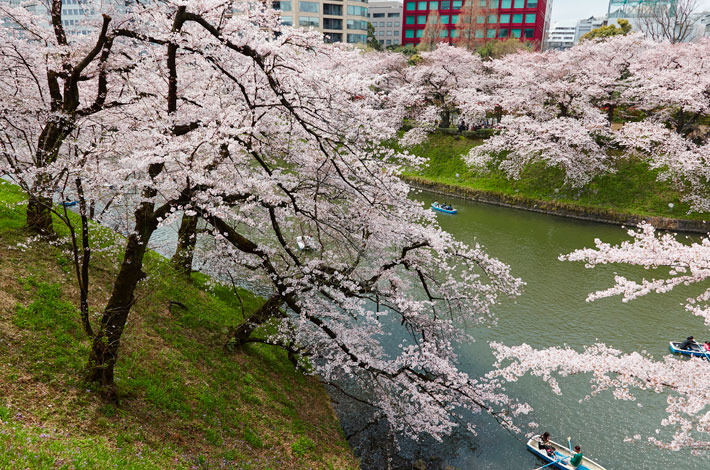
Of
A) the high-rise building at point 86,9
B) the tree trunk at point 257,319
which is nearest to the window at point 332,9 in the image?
the high-rise building at point 86,9

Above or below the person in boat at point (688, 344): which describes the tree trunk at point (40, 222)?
above

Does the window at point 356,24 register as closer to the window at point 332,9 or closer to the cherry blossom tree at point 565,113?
the window at point 332,9

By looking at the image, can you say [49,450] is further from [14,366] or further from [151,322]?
[151,322]

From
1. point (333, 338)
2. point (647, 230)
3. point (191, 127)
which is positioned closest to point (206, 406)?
point (333, 338)

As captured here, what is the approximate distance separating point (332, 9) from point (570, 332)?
188 feet

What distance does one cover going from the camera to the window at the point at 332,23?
5888 centimetres

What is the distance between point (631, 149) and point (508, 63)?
469 inches

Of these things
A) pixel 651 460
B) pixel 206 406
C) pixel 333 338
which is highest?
pixel 333 338

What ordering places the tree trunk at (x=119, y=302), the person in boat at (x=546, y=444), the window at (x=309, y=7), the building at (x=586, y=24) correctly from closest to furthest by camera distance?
the tree trunk at (x=119, y=302) < the person in boat at (x=546, y=444) < the window at (x=309, y=7) < the building at (x=586, y=24)

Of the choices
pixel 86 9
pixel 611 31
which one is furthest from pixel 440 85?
pixel 86 9

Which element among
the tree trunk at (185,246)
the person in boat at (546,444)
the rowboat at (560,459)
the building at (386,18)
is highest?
the building at (386,18)

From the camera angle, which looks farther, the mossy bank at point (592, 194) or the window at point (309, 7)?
the window at point (309, 7)

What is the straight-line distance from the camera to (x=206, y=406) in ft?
26.2

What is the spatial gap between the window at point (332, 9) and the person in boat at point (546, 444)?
60.7 meters
